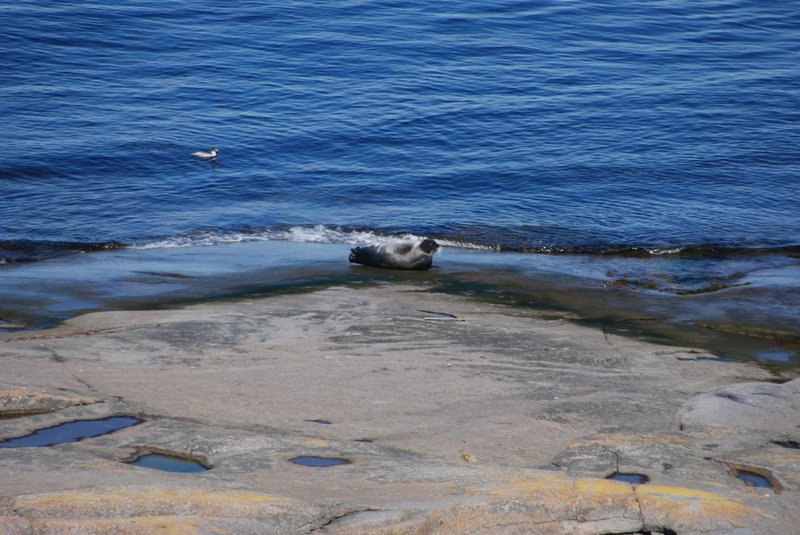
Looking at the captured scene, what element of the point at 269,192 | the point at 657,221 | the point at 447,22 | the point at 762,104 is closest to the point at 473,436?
the point at 657,221

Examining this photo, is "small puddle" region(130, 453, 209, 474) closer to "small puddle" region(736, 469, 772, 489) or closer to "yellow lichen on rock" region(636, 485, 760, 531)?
"yellow lichen on rock" region(636, 485, 760, 531)

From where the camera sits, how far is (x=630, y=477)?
25.6ft

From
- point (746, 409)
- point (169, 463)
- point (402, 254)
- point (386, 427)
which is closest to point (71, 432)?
point (169, 463)

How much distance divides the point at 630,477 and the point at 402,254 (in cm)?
845

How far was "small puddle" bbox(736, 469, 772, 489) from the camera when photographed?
7774 mm

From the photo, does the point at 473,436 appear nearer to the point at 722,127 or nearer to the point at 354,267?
the point at 354,267

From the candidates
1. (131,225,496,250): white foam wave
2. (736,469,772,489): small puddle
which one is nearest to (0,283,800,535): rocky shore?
(736,469,772,489): small puddle

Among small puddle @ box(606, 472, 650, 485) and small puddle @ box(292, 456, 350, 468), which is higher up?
small puddle @ box(292, 456, 350, 468)

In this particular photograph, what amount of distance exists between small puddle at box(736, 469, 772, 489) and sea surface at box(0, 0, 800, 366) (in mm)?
4399

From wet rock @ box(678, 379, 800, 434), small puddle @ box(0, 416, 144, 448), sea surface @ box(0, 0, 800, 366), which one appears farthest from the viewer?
sea surface @ box(0, 0, 800, 366)

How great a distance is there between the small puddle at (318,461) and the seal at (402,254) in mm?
8080

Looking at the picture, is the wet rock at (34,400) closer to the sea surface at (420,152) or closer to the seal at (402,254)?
the sea surface at (420,152)

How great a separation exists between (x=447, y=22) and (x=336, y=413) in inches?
1134

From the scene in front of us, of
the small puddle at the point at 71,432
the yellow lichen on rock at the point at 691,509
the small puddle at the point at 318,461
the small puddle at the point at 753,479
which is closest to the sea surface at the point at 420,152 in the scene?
the small puddle at the point at 71,432
